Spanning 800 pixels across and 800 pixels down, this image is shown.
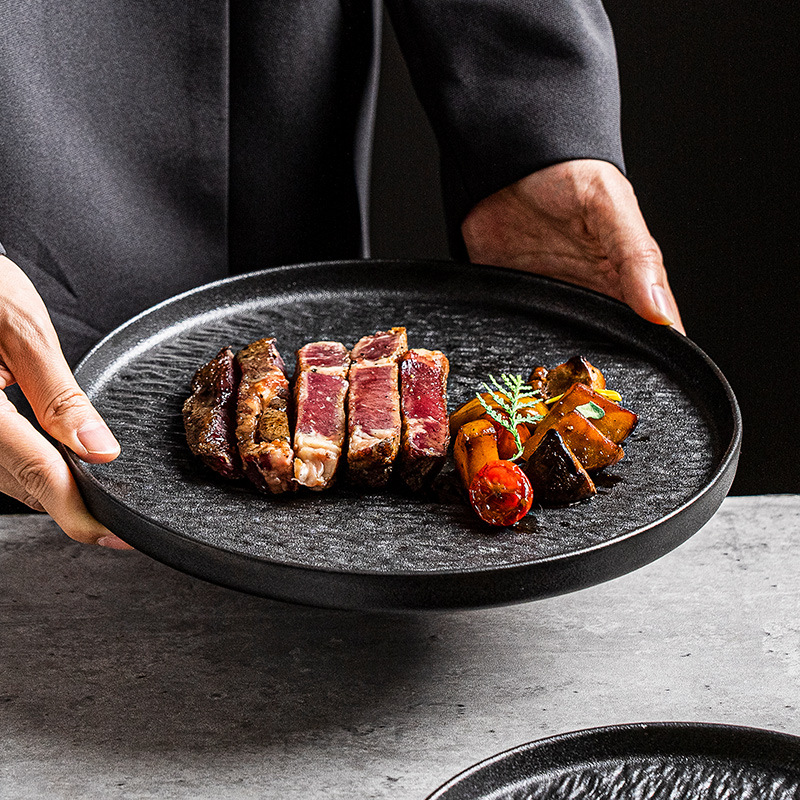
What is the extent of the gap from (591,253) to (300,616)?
119 centimetres

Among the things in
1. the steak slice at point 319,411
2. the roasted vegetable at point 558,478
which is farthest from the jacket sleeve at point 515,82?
the roasted vegetable at point 558,478

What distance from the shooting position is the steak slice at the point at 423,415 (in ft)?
5.38

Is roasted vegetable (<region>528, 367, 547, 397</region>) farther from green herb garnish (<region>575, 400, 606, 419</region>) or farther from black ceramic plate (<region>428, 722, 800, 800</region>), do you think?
black ceramic plate (<region>428, 722, 800, 800</region>)

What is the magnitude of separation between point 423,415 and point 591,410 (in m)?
0.30

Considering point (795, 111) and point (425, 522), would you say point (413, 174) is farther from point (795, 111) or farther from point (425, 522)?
point (425, 522)

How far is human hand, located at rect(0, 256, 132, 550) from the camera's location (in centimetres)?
161

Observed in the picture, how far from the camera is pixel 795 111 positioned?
13.2 ft

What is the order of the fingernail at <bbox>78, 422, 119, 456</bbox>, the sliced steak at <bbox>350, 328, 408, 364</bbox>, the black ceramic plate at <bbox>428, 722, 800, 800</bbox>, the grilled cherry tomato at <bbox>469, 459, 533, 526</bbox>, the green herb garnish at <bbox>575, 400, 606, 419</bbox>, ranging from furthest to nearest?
the sliced steak at <bbox>350, 328, 408, 364</bbox>
the green herb garnish at <bbox>575, 400, 606, 419</bbox>
the fingernail at <bbox>78, 422, 119, 456</bbox>
the grilled cherry tomato at <bbox>469, 459, 533, 526</bbox>
the black ceramic plate at <bbox>428, 722, 800, 800</bbox>

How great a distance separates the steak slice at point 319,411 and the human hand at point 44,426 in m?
0.32

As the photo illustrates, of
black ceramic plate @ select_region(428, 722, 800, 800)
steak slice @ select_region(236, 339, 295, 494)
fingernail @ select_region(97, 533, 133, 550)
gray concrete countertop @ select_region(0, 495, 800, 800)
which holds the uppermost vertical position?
steak slice @ select_region(236, 339, 295, 494)

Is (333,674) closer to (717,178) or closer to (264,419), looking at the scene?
(264,419)

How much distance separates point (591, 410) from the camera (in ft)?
5.58

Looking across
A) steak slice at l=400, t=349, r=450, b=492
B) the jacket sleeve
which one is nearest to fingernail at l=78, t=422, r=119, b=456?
steak slice at l=400, t=349, r=450, b=492

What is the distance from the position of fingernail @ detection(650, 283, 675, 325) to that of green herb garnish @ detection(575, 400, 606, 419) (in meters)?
0.41
